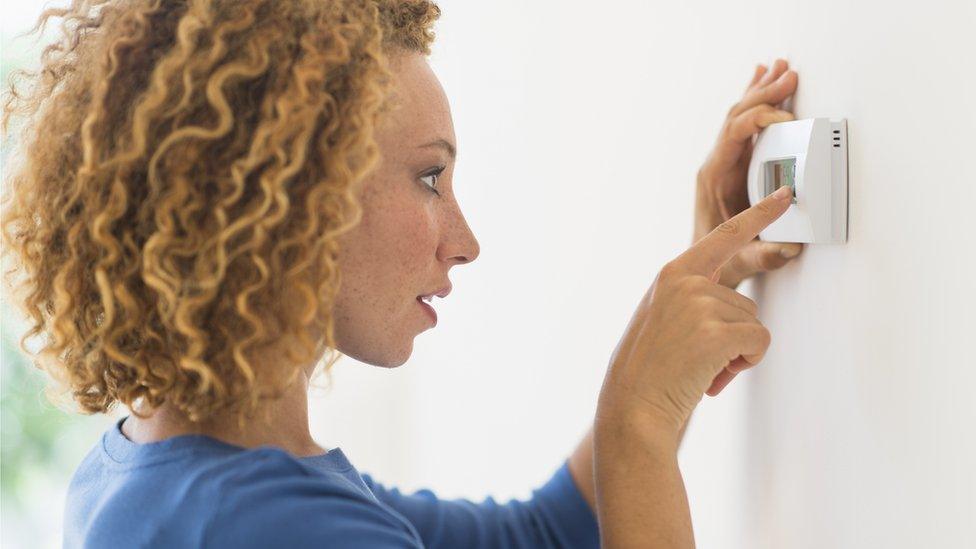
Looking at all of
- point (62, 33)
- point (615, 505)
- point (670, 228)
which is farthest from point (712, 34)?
point (62, 33)

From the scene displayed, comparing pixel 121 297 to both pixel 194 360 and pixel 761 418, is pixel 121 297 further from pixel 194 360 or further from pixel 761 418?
pixel 761 418

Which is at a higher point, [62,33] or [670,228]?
[62,33]

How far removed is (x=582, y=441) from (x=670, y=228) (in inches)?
9.4

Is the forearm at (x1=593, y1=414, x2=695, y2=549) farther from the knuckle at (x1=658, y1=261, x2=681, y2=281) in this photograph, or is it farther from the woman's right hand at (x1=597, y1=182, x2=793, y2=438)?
the knuckle at (x1=658, y1=261, x2=681, y2=281)

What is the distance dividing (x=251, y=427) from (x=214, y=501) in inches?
4.2

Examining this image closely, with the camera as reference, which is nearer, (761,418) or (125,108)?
(125,108)

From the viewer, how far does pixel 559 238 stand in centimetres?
131

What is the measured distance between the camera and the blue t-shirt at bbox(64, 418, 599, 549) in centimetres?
62

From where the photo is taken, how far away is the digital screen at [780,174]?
71 centimetres

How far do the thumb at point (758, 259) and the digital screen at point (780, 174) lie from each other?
0.05 meters

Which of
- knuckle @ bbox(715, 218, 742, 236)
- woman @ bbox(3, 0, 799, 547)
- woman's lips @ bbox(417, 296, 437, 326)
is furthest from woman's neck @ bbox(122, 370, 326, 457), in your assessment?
knuckle @ bbox(715, 218, 742, 236)

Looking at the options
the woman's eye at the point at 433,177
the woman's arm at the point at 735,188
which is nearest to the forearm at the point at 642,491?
the woman's arm at the point at 735,188

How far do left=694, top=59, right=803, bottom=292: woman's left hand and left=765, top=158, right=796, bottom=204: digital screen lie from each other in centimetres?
4

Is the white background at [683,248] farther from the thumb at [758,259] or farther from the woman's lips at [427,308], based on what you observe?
the woman's lips at [427,308]
